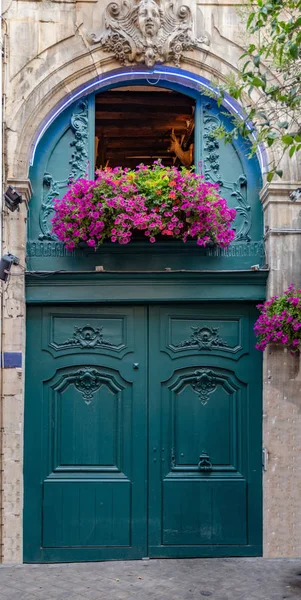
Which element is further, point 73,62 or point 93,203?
point 73,62

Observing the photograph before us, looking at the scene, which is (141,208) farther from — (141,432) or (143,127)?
(141,432)

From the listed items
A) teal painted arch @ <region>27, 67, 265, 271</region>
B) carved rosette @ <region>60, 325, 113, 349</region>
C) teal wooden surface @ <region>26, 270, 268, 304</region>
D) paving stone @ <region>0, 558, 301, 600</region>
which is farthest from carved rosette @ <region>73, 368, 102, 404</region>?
paving stone @ <region>0, 558, 301, 600</region>

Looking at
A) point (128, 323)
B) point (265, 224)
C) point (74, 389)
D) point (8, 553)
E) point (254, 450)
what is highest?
point (265, 224)

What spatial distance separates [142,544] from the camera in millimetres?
7531

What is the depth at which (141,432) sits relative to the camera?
24.9 feet

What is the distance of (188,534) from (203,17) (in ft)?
18.7

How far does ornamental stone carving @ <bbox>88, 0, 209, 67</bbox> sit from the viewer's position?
25.1 ft

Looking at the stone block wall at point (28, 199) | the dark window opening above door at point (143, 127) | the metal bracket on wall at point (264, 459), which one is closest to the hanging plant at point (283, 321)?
the stone block wall at point (28, 199)

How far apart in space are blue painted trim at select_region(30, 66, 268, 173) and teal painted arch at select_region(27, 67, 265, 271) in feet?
0.04

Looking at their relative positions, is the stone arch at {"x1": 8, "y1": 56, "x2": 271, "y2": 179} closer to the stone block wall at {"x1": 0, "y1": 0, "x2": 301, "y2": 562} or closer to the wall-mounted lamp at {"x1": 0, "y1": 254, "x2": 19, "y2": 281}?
the stone block wall at {"x1": 0, "y1": 0, "x2": 301, "y2": 562}

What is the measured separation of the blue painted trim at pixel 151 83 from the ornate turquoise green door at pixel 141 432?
1.98 meters

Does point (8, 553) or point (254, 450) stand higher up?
point (254, 450)

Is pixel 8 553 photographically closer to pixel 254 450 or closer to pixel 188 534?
pixel 188 534

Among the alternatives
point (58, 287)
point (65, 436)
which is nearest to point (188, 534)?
point (65, 436)
